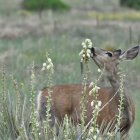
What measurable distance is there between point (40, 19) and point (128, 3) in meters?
10.3

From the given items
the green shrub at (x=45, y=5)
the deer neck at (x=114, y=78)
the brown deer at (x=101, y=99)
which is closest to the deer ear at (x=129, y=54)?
the brown deer at (x=101, y=99)

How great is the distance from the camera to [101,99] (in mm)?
11195

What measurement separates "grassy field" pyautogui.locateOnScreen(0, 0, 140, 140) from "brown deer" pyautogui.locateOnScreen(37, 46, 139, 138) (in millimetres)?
415

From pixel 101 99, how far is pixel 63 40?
42.8 ft

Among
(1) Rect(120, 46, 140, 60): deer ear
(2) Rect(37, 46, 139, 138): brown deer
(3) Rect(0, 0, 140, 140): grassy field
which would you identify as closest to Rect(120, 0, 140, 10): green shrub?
(3) Rect(0, 0, 140, 140): grassy field

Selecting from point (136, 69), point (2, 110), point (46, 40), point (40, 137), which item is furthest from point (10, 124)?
point (46, 40)

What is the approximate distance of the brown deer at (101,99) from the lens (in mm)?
10648

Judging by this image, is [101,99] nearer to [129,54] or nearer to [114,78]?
[114,78]

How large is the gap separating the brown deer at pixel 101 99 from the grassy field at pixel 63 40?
41cm

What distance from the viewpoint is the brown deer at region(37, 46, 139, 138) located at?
34.9 ft

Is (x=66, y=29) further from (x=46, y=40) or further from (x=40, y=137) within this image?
(x=40, y=137)

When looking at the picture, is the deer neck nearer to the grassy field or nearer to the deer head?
the deer head

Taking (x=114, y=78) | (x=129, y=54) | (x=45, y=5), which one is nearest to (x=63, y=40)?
(x=129, y=54)

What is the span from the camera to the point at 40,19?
3189 cm
